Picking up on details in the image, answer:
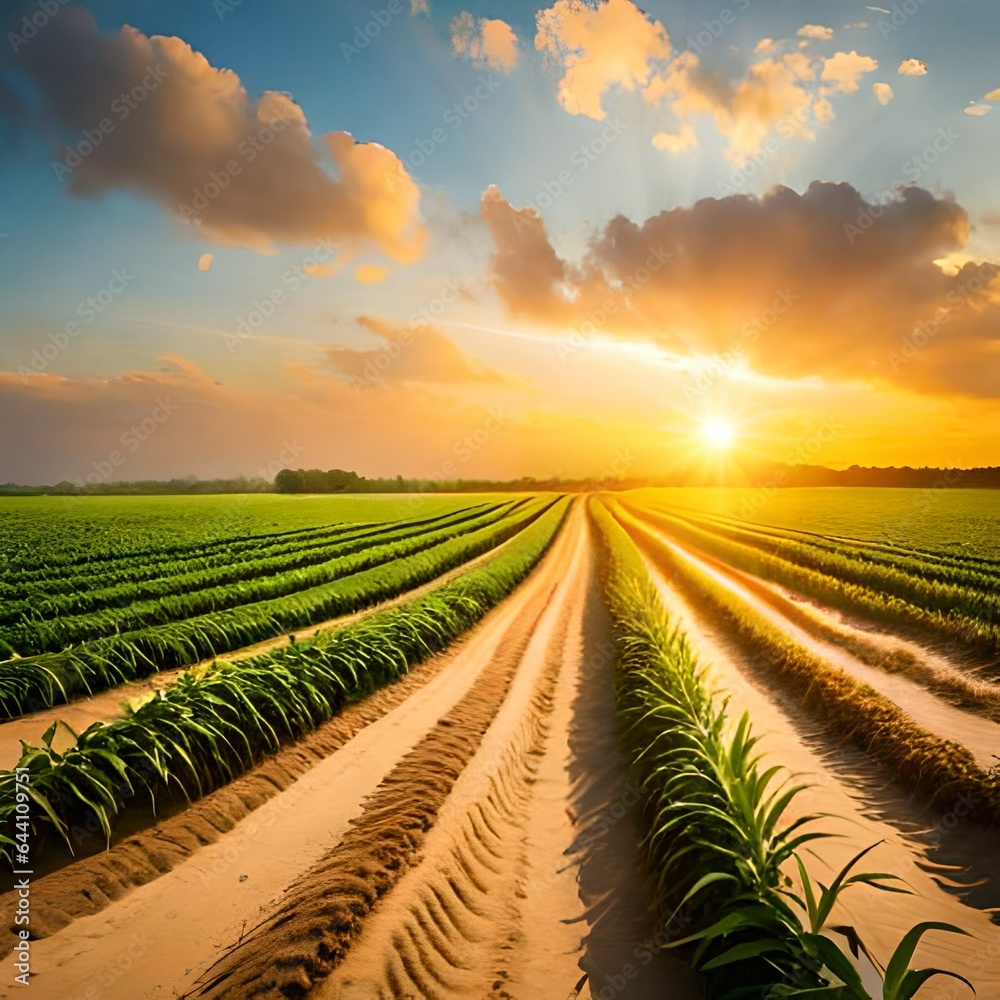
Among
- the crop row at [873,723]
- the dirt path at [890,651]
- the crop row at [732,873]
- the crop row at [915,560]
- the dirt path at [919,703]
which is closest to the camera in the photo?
the crop row at [732,873]

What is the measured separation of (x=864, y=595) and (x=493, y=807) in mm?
13706

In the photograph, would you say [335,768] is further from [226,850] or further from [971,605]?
Result: [971,605]

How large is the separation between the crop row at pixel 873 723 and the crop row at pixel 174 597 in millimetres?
12742

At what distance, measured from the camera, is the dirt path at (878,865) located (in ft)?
13.5

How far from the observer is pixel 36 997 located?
11.1 feet

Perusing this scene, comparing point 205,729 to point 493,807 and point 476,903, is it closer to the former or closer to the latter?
point 493,807

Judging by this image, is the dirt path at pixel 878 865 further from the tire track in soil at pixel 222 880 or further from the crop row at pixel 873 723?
the tire track in soil at pixel 222 880

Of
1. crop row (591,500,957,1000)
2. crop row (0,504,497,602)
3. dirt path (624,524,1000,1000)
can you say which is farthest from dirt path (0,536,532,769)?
dirt path (624,524,1000,1000)

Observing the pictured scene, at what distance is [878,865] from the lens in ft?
17.5

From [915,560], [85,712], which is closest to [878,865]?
[85,712]

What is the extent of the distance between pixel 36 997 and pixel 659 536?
1511 inches

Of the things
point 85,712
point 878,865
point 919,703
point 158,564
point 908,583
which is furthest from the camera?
point 158,564

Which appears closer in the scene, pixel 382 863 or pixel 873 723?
pixel 382 863

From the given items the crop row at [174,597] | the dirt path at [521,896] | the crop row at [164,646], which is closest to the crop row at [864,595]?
the dirt path at [521,896]
